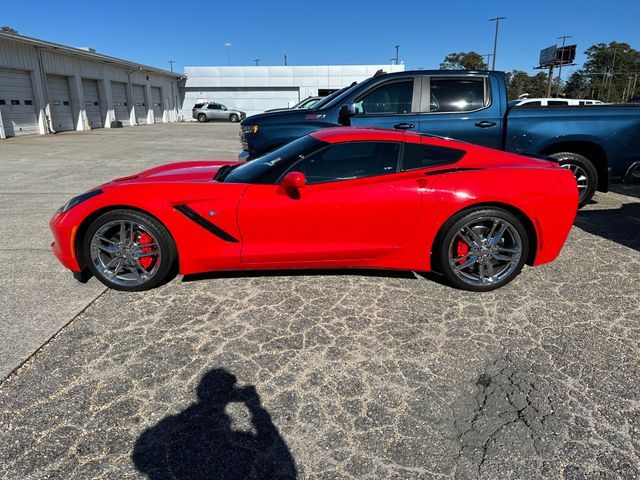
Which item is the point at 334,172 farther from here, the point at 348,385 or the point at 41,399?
the point at 41,399

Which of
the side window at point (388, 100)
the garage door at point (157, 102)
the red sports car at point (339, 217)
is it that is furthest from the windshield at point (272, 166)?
the garage door at point (157, 102)

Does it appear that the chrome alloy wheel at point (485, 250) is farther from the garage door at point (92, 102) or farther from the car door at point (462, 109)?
the garage door at point (92, 102)

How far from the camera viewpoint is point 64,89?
24094mm

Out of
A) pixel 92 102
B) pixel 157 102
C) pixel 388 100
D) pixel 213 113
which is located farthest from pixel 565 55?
pixel 388 100

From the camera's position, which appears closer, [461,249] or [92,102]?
[461,249]

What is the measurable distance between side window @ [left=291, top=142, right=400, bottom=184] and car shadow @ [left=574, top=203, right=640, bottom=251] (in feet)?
10.8

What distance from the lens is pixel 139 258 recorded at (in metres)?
3.67

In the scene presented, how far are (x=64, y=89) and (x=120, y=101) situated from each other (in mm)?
6962

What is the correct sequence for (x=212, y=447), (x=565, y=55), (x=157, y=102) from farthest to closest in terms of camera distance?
(x=565, y=55), (x=157, y=102), (x=212, y=447)

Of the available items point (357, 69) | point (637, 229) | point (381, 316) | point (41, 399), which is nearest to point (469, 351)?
point (381, 316)

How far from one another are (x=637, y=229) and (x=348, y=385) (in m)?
5.09

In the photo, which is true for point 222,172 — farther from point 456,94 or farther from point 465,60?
point 465,60

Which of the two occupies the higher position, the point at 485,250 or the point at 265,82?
the point at 265,82

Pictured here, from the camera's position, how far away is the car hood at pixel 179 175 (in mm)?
3815
